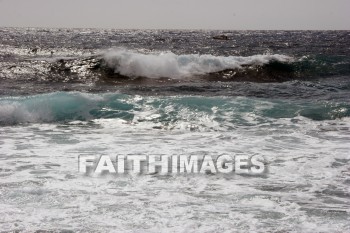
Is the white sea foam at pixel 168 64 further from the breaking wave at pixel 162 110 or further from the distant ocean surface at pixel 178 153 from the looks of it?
the breaking wave at pixel 162 110

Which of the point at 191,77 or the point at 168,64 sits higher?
the point at 168,64

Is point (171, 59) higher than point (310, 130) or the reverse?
higher

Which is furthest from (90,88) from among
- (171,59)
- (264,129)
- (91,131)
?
(264,129)

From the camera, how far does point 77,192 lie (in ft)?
18.2

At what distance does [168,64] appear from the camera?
23.1 meters

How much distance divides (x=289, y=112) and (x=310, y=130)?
6.97ft

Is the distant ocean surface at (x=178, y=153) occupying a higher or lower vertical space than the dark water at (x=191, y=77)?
lower

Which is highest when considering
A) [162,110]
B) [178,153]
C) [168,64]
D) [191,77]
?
[168,64]

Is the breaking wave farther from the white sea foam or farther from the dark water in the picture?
the white sea foam

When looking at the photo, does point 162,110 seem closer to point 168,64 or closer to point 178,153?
point 178,153

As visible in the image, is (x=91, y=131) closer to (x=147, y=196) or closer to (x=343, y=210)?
(x=147, y=196)

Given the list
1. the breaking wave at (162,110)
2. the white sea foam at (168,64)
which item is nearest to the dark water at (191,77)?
the white sea foam at (168,64)

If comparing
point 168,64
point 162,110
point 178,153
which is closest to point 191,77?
point 168,64

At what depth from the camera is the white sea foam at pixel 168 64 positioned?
73.0 ft
